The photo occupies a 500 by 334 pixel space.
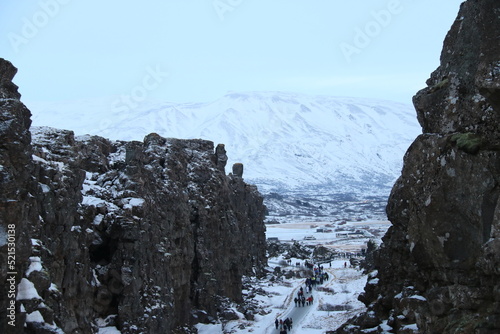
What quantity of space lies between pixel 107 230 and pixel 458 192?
21190 millimetres

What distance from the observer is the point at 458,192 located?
15.9 metres

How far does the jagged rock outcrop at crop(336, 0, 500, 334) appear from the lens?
570 inches

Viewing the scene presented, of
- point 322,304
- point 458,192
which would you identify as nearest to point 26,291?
point 458,192

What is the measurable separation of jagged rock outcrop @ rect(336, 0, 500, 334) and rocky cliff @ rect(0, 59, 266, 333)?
13.7 m

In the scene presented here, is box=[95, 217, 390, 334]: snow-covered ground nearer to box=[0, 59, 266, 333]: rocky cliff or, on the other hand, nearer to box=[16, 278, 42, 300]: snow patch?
box=[0, 59, 266, 333]: rocky cliff

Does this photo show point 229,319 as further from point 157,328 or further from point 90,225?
point 90,225

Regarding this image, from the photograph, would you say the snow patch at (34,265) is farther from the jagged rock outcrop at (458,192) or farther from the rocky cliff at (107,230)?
the jagged rock outcrop at (458,192)

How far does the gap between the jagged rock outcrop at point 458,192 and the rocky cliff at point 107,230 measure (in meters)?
13.7

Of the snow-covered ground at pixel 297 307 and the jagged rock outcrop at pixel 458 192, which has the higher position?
the jagged rock outcrop at pixel 458 192

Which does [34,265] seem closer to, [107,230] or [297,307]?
[107,230]

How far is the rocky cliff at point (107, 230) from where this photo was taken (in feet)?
58.7

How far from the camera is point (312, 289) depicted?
209 feet
